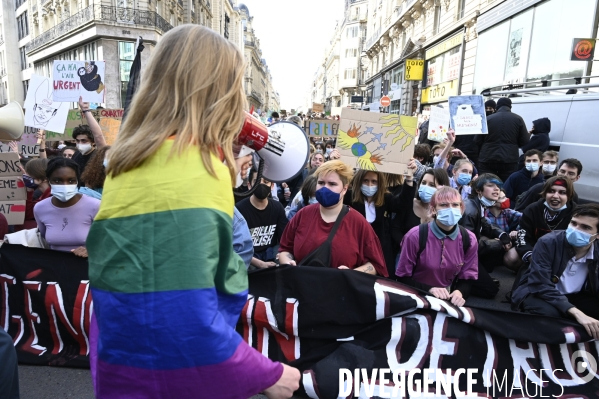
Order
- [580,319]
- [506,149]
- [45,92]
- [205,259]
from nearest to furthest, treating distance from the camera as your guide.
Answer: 1. [205,259]
2. [580,319]
3. [45,92]
4. [506,149]

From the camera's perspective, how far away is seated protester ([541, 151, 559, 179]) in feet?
19.2

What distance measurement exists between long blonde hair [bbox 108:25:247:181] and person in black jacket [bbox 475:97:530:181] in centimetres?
650

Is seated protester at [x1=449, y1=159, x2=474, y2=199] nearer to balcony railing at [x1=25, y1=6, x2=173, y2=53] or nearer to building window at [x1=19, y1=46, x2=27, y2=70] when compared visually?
balcony railing at [x1=25, y1=6, x2=173, y2=53]

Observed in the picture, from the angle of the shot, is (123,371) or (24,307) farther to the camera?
(24,307)

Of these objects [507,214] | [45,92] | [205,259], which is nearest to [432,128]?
[507,214]

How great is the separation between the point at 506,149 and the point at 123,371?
22.6ft

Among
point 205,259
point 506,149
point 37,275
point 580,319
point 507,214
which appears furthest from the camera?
point 506,149

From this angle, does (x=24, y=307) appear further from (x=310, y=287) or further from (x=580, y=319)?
(x=580, y=319)

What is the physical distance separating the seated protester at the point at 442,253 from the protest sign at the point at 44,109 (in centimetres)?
537

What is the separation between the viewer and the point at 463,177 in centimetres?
552

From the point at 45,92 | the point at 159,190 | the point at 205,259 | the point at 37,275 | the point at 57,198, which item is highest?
the point at 45,92

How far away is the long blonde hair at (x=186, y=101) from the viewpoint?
101 centimetres

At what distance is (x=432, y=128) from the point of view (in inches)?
276

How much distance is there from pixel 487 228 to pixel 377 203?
1.83 metres
